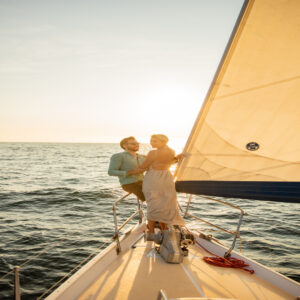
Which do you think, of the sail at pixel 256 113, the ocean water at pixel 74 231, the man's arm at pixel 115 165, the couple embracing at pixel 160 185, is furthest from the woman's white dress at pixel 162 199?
the ocean water at pixel 74 231

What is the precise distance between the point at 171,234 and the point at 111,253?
94 centimetres

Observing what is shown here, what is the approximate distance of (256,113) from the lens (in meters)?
2.72

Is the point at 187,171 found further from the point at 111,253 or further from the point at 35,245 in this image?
the point at 35,245

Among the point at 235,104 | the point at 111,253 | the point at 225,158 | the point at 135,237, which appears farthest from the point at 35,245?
the point at 235,104

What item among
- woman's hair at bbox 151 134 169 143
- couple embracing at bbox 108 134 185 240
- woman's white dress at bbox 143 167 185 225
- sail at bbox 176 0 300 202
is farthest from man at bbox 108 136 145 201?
sail at bbox 176 0 300 202

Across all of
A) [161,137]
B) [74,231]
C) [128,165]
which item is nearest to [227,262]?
[161,137]

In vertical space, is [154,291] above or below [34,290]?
above

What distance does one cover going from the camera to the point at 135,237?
4457mm

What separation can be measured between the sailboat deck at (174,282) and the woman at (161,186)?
53 cm

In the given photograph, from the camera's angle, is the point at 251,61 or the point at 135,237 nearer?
the point at 251,61

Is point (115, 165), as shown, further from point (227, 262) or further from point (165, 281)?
point (227, 262)

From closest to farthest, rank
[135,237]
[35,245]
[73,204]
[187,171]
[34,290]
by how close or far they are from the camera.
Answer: [187,171]
[135,237]
[34,290]
[35,245]
[73,204]

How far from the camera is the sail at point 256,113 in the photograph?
232cm

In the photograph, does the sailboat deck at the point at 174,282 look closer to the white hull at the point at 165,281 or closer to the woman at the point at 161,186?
the white hull at the point at 165,281
